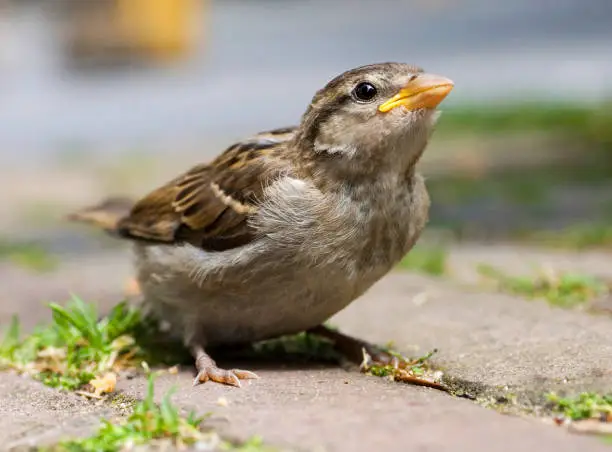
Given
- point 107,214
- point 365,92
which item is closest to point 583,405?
point 365,92

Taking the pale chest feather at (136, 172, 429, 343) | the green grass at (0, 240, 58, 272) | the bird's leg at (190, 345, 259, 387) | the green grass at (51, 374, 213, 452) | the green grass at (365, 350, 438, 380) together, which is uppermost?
the pale chest feather at (136, 172, 429, 343)

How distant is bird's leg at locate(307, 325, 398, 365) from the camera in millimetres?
3711

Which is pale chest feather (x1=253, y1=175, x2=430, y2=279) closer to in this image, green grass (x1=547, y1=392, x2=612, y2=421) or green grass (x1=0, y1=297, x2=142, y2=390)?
green grass (x1=0, y1=297, x2=142, y2=390)

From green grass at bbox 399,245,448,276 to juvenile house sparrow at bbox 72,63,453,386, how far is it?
1.76 metres

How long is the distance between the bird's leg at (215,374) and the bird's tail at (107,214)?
3.71 feet

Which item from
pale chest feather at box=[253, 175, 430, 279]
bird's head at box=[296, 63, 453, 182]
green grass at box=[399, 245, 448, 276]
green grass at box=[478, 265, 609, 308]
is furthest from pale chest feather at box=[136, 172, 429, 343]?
green grass at box=[399, 245, 448, 276]

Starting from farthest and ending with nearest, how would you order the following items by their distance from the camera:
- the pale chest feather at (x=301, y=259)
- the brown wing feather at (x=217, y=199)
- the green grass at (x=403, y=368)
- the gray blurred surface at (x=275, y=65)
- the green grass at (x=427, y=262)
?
the gray blurred surface at (x=275, y=65) → the green grass at (x=427, y=262) → the brown wing feather at (x=217, y=199) → the pale chest feather at (x=301, y=259) → the green grass at (x=403, y=368)

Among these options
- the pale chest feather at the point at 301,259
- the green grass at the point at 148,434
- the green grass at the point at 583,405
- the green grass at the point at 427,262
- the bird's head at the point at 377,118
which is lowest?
the green grass at the point at 427,262

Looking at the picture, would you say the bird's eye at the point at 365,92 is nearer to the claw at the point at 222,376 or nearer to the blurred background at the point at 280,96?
the blurred background at the point at 280,96

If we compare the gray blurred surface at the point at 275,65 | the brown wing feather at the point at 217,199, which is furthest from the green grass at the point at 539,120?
the brown wing feather at the point at 217,199

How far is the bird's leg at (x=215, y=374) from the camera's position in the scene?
11.5 feet

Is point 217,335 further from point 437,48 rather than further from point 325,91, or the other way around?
point 437,48

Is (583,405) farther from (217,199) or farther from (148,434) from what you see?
(217,199)

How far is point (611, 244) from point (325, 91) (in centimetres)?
310
